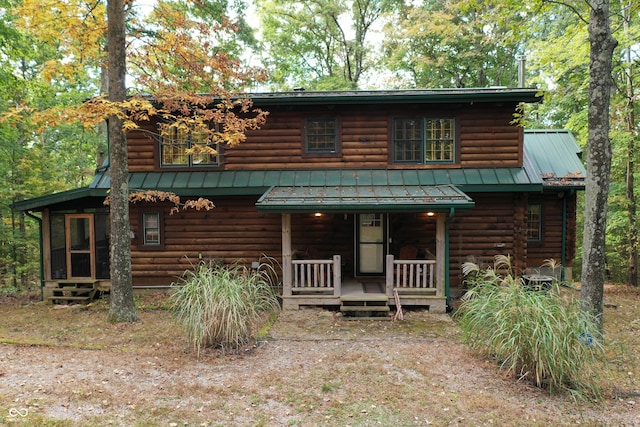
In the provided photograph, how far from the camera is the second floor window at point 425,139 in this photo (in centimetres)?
1065

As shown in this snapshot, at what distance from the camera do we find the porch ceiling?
8422mm

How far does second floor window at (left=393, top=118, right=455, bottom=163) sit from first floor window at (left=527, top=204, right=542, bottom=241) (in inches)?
147

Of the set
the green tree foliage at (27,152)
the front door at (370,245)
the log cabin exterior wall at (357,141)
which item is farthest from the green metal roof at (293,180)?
the green tree foliage at (27,152)

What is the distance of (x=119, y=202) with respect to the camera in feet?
25.9

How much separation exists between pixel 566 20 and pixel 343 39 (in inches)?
471

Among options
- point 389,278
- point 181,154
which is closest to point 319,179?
point 389,278

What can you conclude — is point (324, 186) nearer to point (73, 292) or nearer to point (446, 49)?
point (73, 292)

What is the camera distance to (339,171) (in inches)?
424

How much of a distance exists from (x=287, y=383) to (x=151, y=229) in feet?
25.3

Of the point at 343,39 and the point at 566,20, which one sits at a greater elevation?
the point at 343,39

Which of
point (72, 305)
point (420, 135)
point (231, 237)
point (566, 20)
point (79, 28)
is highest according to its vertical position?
point (566, 20)

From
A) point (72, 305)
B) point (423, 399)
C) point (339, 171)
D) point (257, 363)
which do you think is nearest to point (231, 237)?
point (339, 171)

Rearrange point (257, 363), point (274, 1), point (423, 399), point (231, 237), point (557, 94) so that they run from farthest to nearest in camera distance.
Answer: point (274, 1) < point (231, 237) < point (557, 94) < point (257, 363) < point (423, 399)

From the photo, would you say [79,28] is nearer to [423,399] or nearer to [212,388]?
[212,388]
